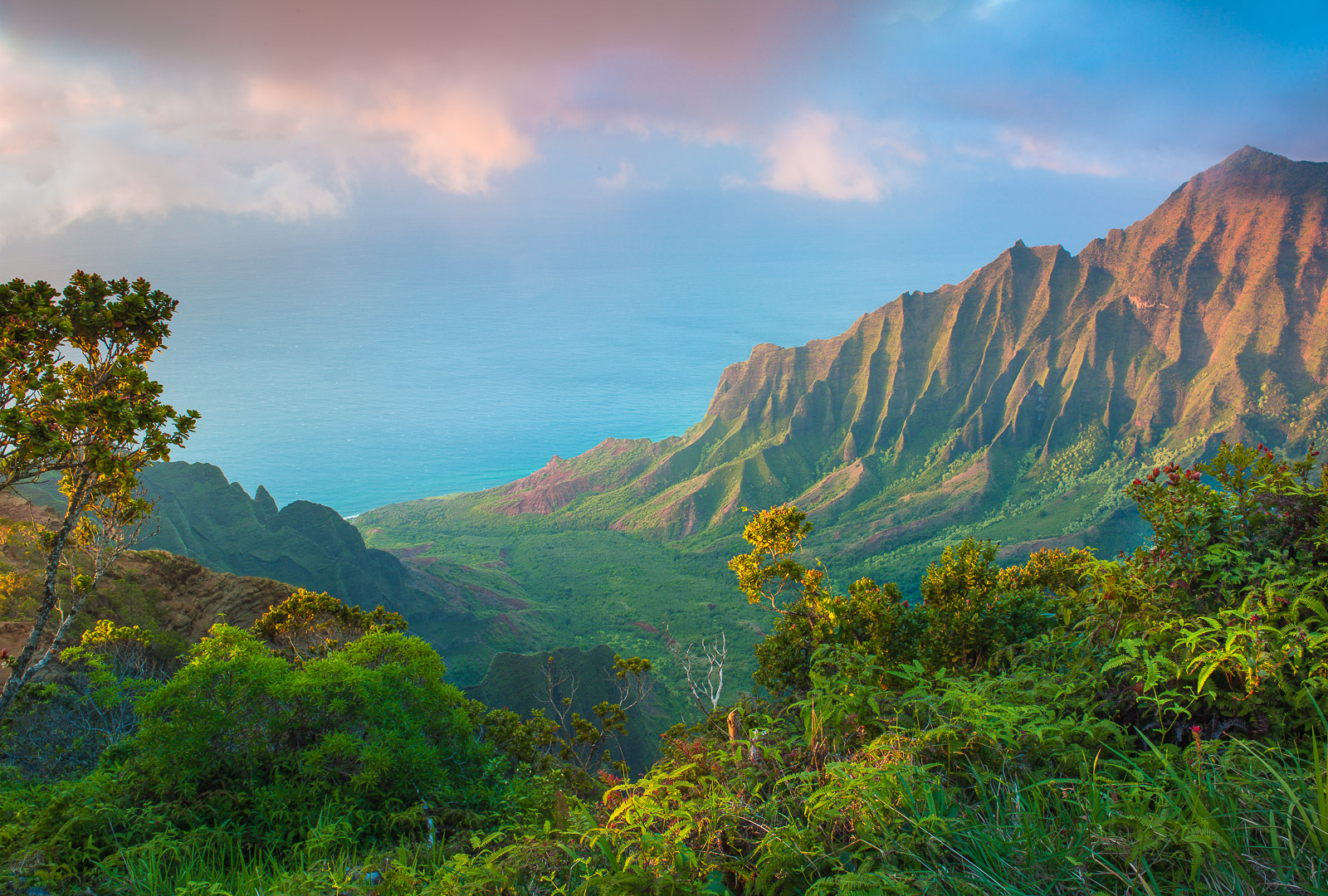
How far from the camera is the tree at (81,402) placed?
8633mm

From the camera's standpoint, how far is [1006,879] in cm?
364

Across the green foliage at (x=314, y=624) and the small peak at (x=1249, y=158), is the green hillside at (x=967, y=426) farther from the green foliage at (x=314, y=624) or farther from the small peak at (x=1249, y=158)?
the green foliage at (x=314, y=624)

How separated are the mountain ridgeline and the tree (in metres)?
75.8

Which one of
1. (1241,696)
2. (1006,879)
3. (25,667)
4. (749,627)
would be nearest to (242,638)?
(25,667)

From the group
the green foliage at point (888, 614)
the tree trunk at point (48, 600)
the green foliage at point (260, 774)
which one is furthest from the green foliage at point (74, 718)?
the green foliage at point (888, 614)

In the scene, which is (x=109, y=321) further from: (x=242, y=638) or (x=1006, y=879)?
(x=1006, y=879)

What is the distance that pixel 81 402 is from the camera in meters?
9.59

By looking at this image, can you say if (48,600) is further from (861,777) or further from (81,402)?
(861,777)

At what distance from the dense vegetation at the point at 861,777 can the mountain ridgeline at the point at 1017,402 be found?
72.8 meters

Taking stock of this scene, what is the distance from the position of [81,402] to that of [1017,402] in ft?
392

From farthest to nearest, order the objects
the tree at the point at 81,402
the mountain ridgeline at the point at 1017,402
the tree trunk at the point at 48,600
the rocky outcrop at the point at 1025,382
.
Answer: the rocky outcrop at the point at 1025,382 → the mountain ridgeline at the point at 1017,402 → the tree trunk at the point at 48,600 → the tree at the point at 81,402

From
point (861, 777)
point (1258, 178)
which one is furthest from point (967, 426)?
point (861, 777)

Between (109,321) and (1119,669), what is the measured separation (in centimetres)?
1441

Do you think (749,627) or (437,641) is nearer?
(437,641)
